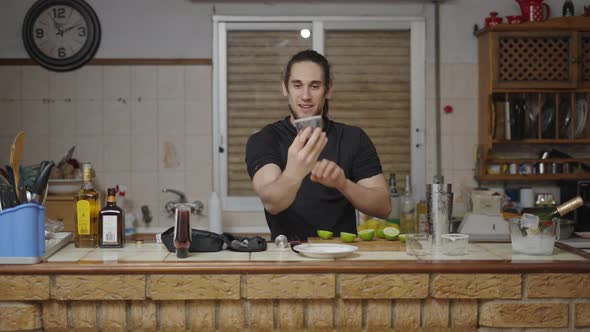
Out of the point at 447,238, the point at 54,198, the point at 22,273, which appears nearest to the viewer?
the point at 22,273

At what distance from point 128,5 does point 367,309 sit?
3.31 meters

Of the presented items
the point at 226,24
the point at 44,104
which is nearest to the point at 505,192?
the point at 226,24

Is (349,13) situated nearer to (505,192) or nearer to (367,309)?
(505,192)

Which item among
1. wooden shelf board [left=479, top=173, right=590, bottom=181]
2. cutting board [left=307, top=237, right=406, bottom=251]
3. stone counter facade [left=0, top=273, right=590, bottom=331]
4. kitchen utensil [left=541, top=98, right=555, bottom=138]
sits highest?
kitchen utensil [left=541, top=98, right=555, bottom=138]

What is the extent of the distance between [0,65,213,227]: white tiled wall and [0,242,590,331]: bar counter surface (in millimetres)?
2686

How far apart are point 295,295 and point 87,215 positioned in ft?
2.70

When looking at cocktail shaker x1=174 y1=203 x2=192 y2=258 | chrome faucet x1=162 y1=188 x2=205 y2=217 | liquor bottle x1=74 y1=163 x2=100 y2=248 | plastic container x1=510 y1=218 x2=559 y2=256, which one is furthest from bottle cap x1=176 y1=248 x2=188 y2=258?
chrome faucet x1=162 y1=188 x2=205 y2=217

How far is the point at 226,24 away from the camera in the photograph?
Answer: 15.8ft

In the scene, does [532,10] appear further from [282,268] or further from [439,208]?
[282,268]

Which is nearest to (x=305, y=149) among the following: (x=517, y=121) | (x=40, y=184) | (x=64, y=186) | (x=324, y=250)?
(x=324, y=250)

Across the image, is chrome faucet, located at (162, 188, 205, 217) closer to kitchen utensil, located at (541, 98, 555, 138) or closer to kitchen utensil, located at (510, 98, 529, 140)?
kitchen utensil, located at (510, 98, 529, 140)

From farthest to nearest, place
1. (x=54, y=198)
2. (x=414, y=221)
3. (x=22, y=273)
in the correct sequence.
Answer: (x=414, y=221)
(x=54, y=198)
(x=22, y=273)

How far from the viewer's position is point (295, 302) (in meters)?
2.17

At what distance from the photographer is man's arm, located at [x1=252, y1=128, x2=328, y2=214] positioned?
2.33m
